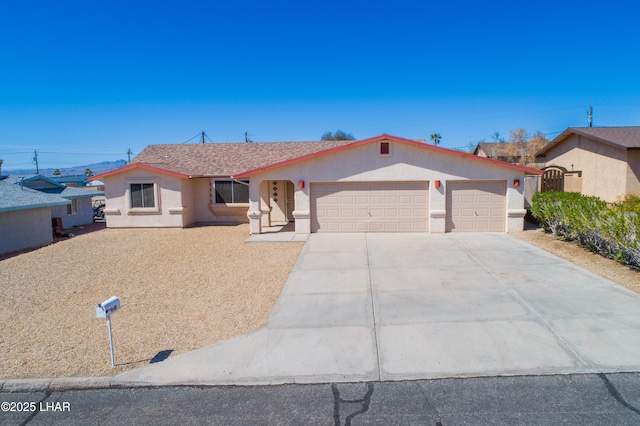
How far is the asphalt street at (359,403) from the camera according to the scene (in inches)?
173

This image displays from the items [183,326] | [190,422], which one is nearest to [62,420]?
[190,422]

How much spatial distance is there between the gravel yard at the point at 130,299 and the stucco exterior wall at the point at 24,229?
164 centimetres

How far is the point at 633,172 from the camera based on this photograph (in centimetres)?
1848

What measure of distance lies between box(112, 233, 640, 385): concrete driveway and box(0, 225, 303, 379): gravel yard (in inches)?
23.9

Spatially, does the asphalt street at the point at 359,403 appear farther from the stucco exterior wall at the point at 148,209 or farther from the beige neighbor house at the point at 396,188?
the stucco exterior wall at the point at 148,209

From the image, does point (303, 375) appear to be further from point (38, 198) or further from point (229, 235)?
point (38, 198)

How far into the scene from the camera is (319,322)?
23.5 ft

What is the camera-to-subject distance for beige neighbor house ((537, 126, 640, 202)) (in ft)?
60.6

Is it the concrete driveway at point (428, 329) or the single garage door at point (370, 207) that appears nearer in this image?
the concrete driveway at point (428, 329)

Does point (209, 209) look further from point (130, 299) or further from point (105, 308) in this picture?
point (105, 308)

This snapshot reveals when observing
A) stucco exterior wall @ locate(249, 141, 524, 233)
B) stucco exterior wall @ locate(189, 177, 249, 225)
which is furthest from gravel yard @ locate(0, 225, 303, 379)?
stucco exterior wall @ locate(189, 177, 249, 225)

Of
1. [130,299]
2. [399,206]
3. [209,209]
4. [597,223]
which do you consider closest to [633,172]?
[597,223]

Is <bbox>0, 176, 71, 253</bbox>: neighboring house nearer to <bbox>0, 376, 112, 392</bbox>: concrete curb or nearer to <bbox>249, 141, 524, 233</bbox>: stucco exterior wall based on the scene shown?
<bbox>249, 141, 524, 233</bbox>: stucco exterior wall

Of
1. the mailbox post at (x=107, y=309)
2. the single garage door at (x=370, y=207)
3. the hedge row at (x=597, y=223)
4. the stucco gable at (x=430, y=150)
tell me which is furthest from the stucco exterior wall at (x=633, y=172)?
the mailbox post at (x=107, y=309)
